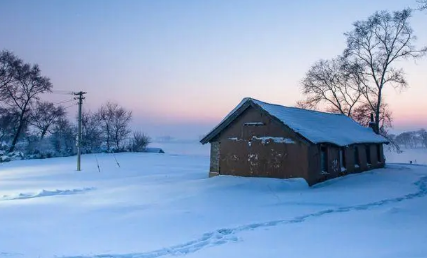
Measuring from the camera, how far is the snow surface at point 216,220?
734 centimetres

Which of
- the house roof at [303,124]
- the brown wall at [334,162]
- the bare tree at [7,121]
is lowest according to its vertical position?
the brown wall at [334,162]

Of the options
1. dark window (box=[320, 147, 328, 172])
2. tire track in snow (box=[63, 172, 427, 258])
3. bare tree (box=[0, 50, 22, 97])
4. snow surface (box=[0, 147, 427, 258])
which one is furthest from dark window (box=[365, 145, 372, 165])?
bare tree (box=[0, 50, 22, 97])

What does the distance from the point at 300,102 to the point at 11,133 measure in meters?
42.4

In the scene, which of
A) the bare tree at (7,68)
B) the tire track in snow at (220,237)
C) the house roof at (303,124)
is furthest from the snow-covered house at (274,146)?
the bare tree at (7,68)

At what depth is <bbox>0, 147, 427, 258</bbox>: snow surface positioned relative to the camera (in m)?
7.34

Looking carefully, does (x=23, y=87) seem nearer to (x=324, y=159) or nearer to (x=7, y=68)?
(x=7, y=68)

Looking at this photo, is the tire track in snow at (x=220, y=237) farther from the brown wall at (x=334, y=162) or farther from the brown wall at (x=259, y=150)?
the brown wall at (x=259, y=150)

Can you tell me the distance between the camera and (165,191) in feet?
49.7

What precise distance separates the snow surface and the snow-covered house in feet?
3.34

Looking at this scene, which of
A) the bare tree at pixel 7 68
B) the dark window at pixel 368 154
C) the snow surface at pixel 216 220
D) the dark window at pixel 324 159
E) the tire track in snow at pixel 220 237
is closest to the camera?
the tire track in snow at pixel 220 237

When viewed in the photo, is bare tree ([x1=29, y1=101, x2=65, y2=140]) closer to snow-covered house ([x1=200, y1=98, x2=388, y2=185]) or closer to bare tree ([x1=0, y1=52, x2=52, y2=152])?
bare tree ([x1=0, y1=52, x2=52, y2=152])

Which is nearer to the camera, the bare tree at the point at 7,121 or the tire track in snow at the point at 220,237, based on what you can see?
the tire track in snow at the point at 220,237

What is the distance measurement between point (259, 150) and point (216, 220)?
28.4ft

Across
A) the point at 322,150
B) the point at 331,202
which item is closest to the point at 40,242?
the point at 331,202
